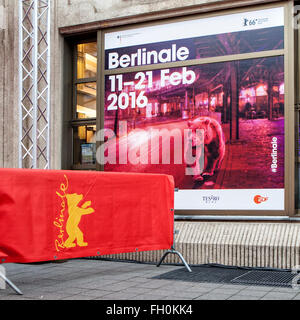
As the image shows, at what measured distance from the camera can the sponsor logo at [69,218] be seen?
6000mm

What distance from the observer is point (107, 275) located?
6.92 m

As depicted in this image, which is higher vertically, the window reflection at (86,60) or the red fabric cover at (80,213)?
the window reflection at (86,60)

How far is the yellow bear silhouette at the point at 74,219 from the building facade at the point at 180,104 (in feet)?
7.68

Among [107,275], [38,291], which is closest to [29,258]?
[38,291]

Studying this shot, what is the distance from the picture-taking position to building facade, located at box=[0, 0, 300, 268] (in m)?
8.01

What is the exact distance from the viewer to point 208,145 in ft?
28.2

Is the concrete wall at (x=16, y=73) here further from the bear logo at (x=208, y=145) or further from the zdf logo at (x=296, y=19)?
the zdf logo at (x=296, y=19)

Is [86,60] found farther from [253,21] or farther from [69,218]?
[69,218]

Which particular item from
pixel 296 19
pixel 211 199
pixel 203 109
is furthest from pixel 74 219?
pixel 296 19

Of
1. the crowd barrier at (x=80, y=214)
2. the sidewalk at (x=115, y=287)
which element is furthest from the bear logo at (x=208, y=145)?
the sidewalk at (x=115, y=287)

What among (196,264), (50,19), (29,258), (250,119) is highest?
(50,19)

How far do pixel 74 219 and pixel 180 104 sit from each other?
3506 mm
